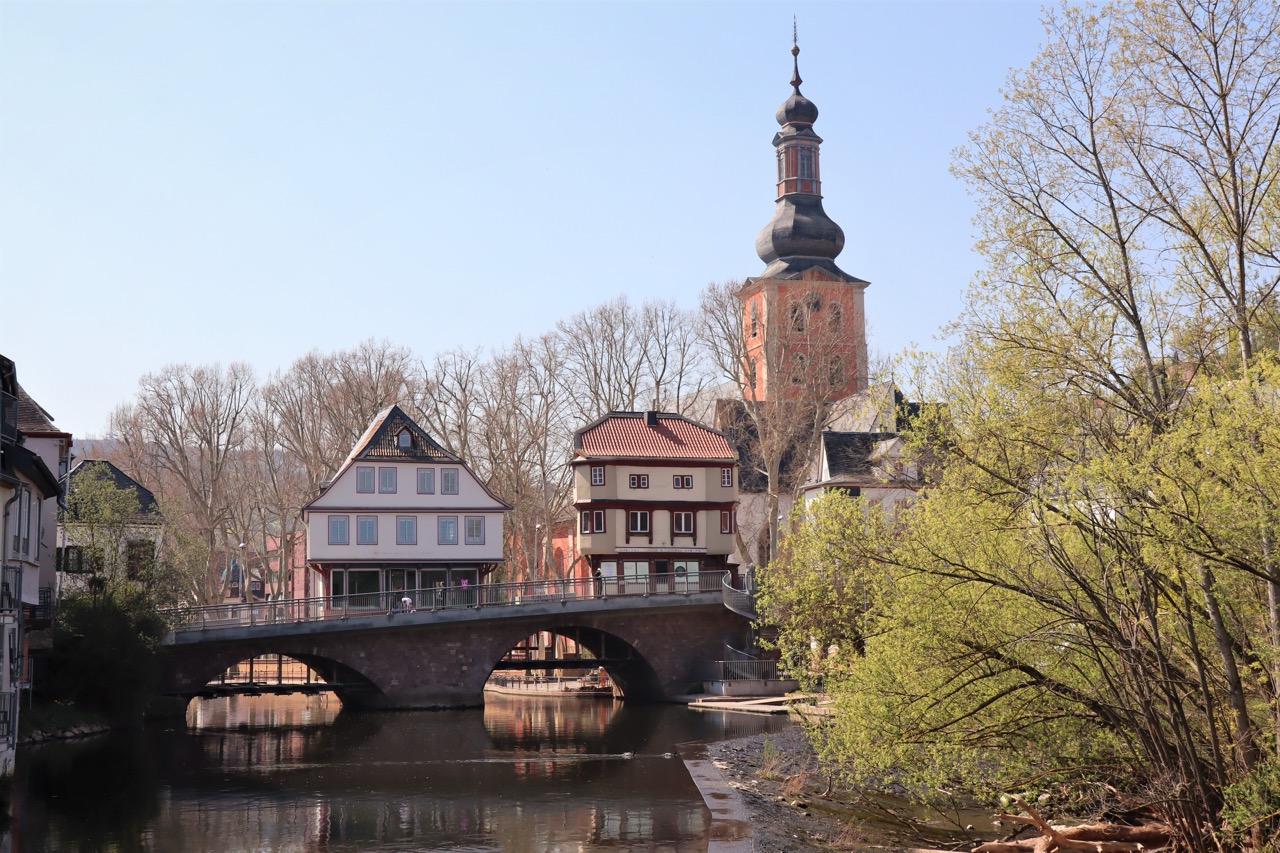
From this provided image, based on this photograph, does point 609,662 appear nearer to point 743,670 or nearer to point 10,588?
point 743,670

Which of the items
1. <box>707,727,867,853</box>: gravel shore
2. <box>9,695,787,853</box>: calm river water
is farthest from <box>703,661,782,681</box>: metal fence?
<box>707,727,867,853</box>: gravel shore

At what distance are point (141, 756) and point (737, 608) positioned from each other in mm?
24111

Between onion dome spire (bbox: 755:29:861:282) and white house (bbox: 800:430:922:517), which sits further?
onion dome spire (bbox: 755:29:861:282)

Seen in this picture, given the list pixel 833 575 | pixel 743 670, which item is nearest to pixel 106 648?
pixel 743 670

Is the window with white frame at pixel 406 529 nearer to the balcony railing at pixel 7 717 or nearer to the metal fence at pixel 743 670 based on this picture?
the metal fence at pixel 743 670

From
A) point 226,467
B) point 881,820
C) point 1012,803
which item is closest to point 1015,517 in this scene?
point 1012,803

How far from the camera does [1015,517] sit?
59.7 ft

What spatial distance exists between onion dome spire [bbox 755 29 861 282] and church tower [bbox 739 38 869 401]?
2.1 inches

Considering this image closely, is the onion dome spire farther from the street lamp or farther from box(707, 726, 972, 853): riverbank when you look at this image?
box(707, 726, 972, 853): riverbank

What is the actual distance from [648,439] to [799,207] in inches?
870

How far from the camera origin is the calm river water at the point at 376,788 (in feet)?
76.9

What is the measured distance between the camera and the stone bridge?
4906 cm

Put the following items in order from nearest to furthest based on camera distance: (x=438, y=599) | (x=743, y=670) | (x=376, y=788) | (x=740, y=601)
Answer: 1. (x=376, y=788)
2. (x=438, y=599)
3. (x=743, y=670)
4. (x=740, y=601)

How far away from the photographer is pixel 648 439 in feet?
208
